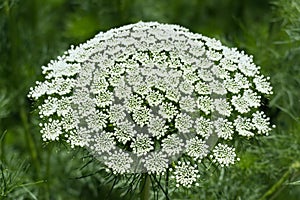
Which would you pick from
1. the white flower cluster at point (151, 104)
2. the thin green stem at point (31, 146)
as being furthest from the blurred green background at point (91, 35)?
the white flower cluster at point (151, 104)

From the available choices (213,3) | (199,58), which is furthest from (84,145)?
(213,3)

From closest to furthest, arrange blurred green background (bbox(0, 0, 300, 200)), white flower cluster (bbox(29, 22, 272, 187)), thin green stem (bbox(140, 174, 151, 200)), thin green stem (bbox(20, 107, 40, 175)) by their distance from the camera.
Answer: white flower cluster (bbox(29, 22, 272, 187))
thin green stem (bbox(140, 174, 151, 200))
blurred green background (bbox(0, 0, 300, 200))
thin green stem (bbox(20, 107, 40, 175))

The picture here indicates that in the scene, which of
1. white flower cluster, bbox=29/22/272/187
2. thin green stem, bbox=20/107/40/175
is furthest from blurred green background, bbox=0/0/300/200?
white flower cluster, bbox=29/22/272/187

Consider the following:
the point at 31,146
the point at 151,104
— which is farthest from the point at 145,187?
the point at 31,146

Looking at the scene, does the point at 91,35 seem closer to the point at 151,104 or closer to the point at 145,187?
the point at 145,187

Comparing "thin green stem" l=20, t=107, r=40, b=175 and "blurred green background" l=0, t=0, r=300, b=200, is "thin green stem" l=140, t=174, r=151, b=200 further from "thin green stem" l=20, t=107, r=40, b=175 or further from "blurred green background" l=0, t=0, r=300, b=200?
"thin green stem" l=20, t=107, r=40, b=175

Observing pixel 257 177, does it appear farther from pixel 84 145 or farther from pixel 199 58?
pixel 84 145
